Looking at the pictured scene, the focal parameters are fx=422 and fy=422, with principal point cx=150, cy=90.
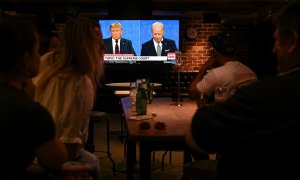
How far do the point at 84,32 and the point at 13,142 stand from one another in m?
0.98

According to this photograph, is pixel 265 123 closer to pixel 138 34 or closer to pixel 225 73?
pixel 225 73

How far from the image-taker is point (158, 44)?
804 cm

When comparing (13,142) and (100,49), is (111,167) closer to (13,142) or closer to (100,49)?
(100,49)

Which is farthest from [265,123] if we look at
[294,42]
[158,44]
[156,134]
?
[158,44]

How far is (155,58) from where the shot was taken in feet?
26.6

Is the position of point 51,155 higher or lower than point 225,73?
lower

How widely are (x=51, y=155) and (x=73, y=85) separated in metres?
0.69

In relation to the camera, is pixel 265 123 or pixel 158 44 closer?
pixel 265 123

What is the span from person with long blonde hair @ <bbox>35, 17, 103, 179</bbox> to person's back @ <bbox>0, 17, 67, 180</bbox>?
1.77 ft

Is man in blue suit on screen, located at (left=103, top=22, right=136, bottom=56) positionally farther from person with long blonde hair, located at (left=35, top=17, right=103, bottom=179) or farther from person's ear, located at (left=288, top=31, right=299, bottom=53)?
person's ear, located at (left=288, top=31, right=299, bottom=53)

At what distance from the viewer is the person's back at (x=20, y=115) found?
1347 mm

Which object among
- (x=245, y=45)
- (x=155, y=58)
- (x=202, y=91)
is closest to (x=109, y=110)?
(x=155, y=58)

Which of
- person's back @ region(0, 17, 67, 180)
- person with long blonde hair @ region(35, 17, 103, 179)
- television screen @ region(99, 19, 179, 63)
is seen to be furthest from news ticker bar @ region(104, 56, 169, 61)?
person's back @ region(0, 17, 67, 180)

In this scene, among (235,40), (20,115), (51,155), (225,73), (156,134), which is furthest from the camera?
(235,40)
